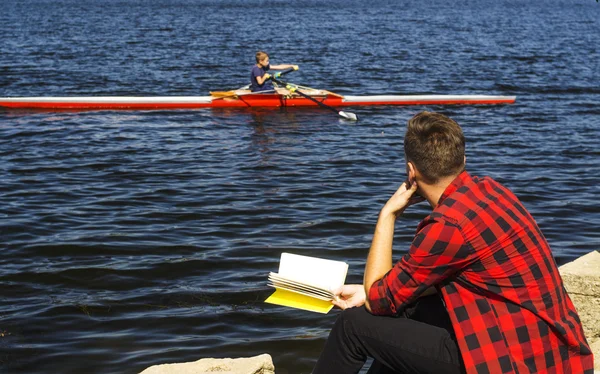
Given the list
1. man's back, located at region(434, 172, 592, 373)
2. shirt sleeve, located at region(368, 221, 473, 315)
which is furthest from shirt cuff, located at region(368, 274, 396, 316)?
man's back, located at region(434, 172, 592, 373)

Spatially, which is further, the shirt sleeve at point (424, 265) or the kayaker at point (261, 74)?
the kayaker at point (261, 74)

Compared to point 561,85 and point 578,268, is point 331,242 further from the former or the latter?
point 561,85

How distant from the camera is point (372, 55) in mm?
28328

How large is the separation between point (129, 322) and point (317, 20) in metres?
44.0

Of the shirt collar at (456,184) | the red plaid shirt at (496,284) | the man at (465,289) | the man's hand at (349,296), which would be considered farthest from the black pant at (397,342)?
the shirt collar at (456,184)

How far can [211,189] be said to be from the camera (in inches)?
432

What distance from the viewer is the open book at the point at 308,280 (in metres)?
3.71

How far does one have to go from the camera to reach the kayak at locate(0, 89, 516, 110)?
53.7 ft

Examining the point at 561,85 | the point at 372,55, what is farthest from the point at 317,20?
the point at 561,85

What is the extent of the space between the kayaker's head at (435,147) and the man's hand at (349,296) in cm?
73

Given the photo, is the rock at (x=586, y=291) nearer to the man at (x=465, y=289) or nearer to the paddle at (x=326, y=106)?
the man at (x=465, y=289)

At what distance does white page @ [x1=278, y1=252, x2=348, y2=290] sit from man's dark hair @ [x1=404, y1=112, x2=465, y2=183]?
723 mm

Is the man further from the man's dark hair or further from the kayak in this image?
the kayak

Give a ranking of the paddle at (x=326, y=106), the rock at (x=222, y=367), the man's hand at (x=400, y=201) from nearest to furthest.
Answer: the man's hand at (x=400, y=201) < the rock at (x=222, y=367) < the paddle at (x=326, y=106)
